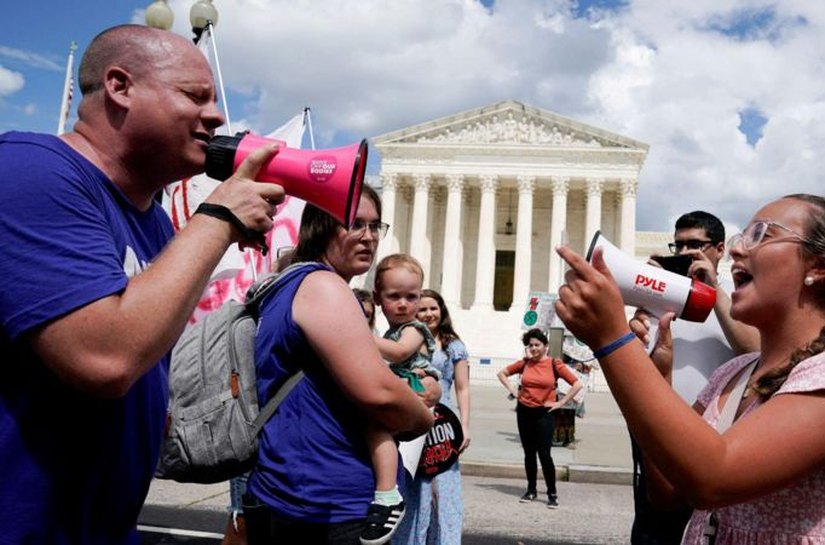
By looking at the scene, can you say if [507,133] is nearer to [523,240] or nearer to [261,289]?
[523,240]

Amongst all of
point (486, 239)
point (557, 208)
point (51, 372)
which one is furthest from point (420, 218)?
point (51, 372)

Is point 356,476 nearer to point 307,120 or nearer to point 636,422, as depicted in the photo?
point 636,422

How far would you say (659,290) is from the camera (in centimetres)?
228

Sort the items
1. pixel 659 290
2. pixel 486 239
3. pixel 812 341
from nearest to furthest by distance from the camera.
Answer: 1. pixel 812 341
2. pixel 659 290
3. pixel 486 239

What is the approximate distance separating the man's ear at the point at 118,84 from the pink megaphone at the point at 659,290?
1.48 metres

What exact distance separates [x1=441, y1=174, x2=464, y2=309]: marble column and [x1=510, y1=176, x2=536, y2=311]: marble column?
13.1ft

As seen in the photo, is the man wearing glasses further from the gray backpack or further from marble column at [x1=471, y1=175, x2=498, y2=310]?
marble column at [x1=471, y1=175, x2=498, y2=310]

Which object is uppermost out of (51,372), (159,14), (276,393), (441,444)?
(159,14)

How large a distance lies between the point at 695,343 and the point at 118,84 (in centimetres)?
300

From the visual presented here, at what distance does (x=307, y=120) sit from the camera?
8164 mm

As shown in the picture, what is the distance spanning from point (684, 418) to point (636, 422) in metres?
0.10

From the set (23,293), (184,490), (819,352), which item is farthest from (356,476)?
(184,490)

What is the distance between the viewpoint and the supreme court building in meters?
46.8

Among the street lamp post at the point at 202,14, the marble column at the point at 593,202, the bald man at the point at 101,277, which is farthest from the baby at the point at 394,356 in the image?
the marble column at the point at 593,202
